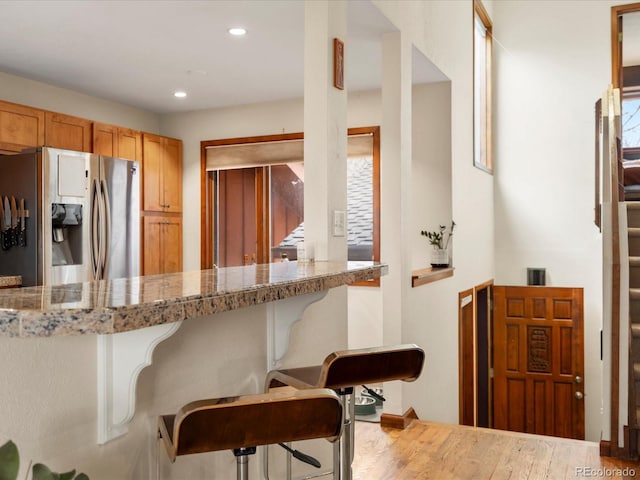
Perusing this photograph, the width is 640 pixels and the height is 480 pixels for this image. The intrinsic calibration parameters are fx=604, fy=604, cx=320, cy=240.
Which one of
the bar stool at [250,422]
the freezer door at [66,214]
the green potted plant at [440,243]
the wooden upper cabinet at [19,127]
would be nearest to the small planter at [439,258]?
the green potted plant at [440,243]

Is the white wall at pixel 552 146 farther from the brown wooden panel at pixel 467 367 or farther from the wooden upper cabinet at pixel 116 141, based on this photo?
the wooden upper cabinet at pixel 116 141

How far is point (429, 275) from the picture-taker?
14.4 feet

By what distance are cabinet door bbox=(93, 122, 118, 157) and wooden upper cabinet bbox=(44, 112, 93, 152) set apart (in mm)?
57

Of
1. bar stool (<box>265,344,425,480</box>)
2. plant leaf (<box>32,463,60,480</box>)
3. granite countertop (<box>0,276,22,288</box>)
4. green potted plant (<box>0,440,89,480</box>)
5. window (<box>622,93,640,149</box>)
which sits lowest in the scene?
plant leaf (<box>32,463,60,480</box>)

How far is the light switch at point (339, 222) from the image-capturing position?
278 centimetres

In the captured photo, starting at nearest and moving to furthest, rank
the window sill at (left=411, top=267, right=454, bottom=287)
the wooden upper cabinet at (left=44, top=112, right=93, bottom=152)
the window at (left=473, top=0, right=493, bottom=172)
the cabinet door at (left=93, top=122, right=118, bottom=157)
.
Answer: the window sill at (left=411, top=267, right=454, bottom=287) → the wooden upper cabinet at (left=44, top=112, right=93, bottom=152) → the cabinet door at (left=93, top=122, right=118, bottom=157) → the window at (left=473, top=0, right=493, bottom=172)

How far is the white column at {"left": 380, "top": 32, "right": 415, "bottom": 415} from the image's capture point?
12.7ft

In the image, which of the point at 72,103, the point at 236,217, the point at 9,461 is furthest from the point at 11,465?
the point at 236,217

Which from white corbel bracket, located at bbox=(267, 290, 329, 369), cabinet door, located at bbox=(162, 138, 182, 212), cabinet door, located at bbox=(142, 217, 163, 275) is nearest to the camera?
white corbel bracket, located at bbox=(267, 290, 329, 369)

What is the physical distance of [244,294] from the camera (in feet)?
4.51

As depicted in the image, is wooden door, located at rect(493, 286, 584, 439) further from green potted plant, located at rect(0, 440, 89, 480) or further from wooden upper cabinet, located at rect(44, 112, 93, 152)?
green potted plant, located at rect(0, 440, 89, 480)

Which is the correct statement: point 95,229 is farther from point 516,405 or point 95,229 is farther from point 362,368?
point 516,405

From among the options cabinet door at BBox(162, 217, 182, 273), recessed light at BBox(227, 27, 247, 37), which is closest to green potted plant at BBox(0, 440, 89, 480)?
recessed light at BBox(227, 27, 247, 37)

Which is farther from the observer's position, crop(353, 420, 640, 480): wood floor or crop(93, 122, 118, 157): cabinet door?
crop(93, 122, 118, 157): cabinet door
